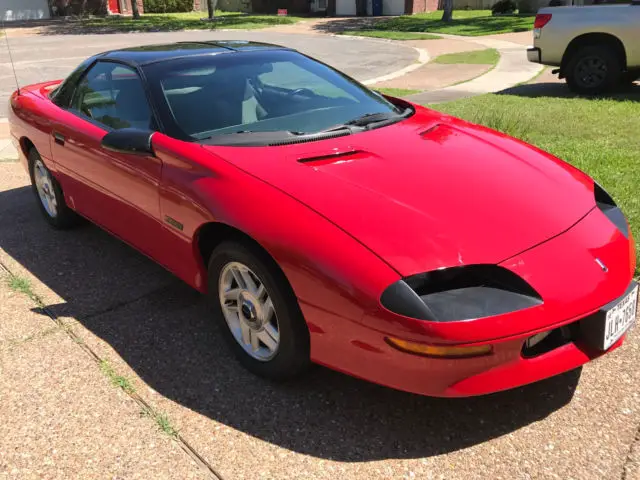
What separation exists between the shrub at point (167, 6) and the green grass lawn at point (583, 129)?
35387mm

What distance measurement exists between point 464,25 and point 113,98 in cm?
2480

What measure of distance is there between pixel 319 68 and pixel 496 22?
24615 millimetres

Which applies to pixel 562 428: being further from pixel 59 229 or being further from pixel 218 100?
pixel 59 229

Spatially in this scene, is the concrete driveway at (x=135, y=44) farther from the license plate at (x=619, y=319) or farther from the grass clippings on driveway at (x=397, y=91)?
the license plate at (x=619, y=319)

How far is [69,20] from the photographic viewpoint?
35.6 metres

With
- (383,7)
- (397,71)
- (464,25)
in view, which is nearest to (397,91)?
(397,71)

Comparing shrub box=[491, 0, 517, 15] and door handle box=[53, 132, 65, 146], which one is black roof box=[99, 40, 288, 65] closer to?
door handle box=[53, 132, 65, 146]

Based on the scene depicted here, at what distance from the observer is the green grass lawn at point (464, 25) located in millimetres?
23798

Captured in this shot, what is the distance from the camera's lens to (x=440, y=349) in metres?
2.23

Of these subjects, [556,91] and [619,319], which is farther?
[556,91]

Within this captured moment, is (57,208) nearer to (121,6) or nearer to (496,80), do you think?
(496,80)

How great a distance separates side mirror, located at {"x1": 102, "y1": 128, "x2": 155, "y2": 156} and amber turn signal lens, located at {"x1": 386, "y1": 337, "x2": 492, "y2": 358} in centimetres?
176

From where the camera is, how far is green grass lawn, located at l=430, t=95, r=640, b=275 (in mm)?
5375

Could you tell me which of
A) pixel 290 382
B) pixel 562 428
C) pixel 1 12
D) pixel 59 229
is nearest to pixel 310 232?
pixel 290 382
